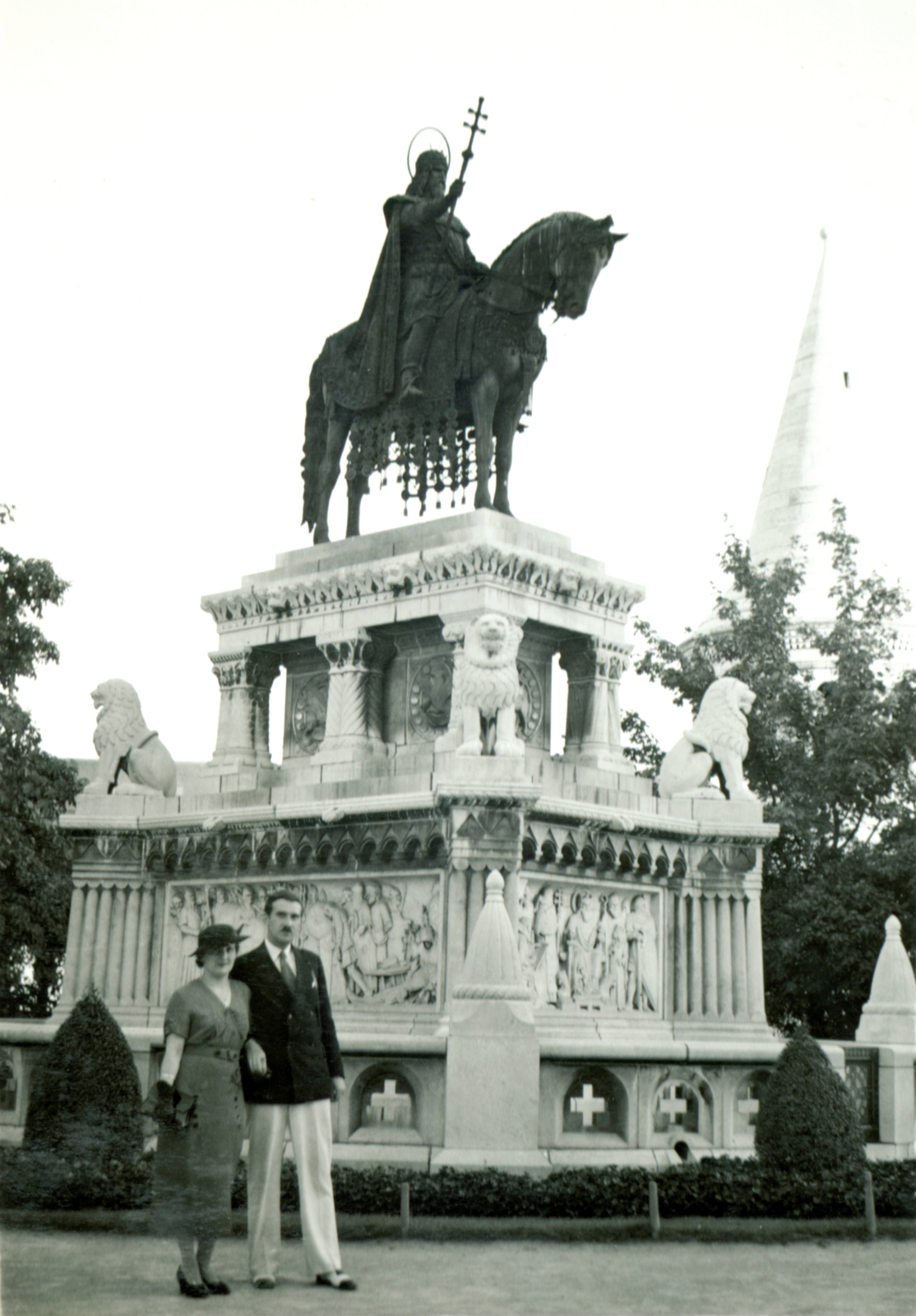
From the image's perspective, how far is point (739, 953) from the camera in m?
19.2

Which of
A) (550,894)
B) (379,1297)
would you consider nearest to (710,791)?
(550,894)

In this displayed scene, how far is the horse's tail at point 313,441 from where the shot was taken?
70.2ft

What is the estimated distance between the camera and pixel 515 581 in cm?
1877

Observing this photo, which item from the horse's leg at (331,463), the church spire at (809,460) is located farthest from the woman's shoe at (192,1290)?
the church spire at (809,460)

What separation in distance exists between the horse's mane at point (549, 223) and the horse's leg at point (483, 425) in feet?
4.85

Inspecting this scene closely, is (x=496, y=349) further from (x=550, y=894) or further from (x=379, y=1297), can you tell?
(x=379, y=1297)

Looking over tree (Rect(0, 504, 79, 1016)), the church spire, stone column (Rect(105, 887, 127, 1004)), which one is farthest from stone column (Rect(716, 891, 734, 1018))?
the church spire

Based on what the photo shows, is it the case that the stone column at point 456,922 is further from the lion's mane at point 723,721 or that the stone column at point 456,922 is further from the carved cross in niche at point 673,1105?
the lion's mane at point 723,721

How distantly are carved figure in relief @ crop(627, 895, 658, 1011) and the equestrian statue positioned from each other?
16.1 feet

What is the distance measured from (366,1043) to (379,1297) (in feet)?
16.3

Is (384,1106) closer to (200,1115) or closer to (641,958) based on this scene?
(641,958)

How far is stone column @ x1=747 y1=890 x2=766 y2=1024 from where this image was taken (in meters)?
19.0

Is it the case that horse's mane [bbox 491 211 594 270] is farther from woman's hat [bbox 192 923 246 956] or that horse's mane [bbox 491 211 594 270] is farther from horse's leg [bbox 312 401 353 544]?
woman's hat [bbox 192 923 246 956]

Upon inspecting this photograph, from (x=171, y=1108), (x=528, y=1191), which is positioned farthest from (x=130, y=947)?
(x=171, y=1108)
